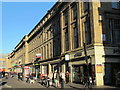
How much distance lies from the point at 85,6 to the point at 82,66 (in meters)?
7.54

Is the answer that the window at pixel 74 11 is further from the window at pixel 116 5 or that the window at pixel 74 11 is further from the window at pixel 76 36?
the window at pixel 116 5

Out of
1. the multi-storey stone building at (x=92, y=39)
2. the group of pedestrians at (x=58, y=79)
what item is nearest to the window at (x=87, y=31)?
the multi-storey stone building at (x=92, y=39)

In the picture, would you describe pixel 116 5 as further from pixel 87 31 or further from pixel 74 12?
pixel 74 12

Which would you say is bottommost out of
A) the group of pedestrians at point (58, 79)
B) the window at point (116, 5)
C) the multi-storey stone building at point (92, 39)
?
the group of pedestrians at point (58, 79)

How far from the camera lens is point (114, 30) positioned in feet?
70.6

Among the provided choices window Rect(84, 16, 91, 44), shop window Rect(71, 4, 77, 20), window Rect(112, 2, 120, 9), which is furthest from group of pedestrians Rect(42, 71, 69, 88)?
window Rect(112, 2, 120, 9)

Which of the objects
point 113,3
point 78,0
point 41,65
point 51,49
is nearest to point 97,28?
point 113,3

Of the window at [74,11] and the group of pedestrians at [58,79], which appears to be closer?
the group of pedestrians at [58,79]

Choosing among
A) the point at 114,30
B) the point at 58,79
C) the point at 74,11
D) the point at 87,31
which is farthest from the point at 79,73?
the point at 74,11

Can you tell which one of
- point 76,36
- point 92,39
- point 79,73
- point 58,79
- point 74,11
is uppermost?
point 74,11

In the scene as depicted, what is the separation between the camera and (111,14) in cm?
2120

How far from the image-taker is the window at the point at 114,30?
21.3 metres

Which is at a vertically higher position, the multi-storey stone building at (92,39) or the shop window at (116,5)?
the shop window at (116,5)

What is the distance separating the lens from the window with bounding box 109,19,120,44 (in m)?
21.3
